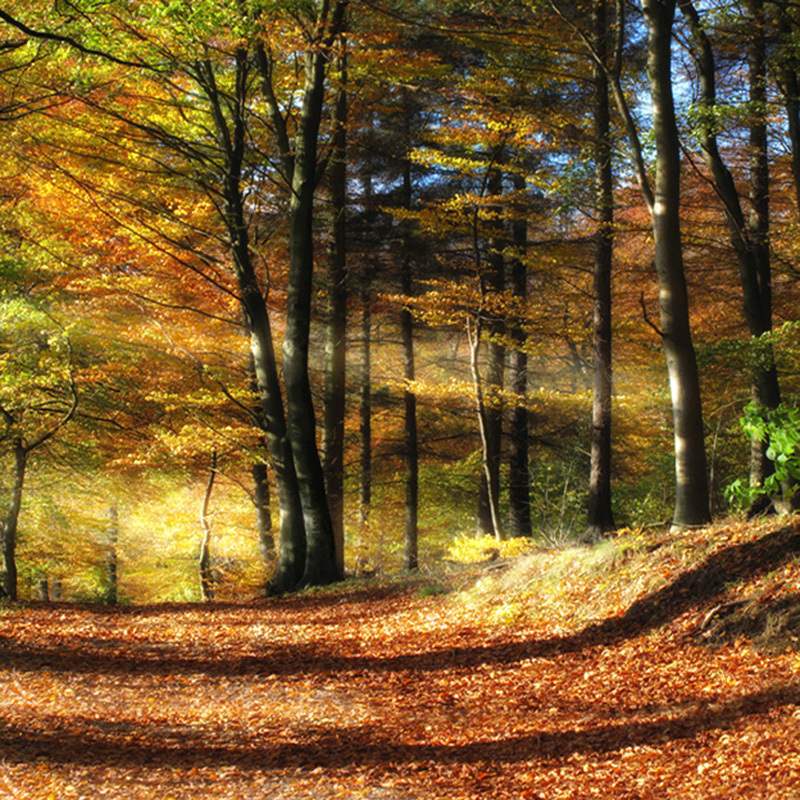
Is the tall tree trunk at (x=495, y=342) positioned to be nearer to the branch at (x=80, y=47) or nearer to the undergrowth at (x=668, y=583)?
the undergrowth at (x=668, y=583)

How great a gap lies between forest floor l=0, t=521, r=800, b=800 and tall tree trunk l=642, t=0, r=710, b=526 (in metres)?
0.62

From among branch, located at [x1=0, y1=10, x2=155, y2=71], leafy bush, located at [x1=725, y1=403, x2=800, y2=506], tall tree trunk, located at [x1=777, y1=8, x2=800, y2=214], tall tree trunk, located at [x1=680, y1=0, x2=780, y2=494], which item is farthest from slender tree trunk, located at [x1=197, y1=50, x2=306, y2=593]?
leafy bush, located at [x1=725, y1=403, x2=800, y2=506]

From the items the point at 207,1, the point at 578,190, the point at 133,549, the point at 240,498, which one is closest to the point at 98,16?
the point at 207,1

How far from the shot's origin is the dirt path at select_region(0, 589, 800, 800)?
3.64 metres

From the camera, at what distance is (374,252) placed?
1620 centimetres

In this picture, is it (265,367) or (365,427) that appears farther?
(365,427)

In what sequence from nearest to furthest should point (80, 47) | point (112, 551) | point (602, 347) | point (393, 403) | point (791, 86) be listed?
point (80, 47) → point (791, 86) → point (602, 347) → point (393, 403) → point (112, 551)

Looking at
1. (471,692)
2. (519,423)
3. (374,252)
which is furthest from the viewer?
(374,252)

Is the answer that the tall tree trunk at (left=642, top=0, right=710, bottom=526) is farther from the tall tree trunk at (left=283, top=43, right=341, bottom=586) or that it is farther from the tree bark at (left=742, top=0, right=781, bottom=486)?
the tall tree trunk at (left=283, top=43, right=341, bottom=586)

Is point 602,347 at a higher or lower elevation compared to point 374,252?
lower

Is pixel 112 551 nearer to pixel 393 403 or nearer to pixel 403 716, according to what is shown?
pixel 393 403

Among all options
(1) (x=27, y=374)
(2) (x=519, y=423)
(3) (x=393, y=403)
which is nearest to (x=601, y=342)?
(2) (x=519, y=423)

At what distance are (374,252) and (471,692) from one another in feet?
40.7

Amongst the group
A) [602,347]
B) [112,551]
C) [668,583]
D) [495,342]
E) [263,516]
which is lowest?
[112,551]
